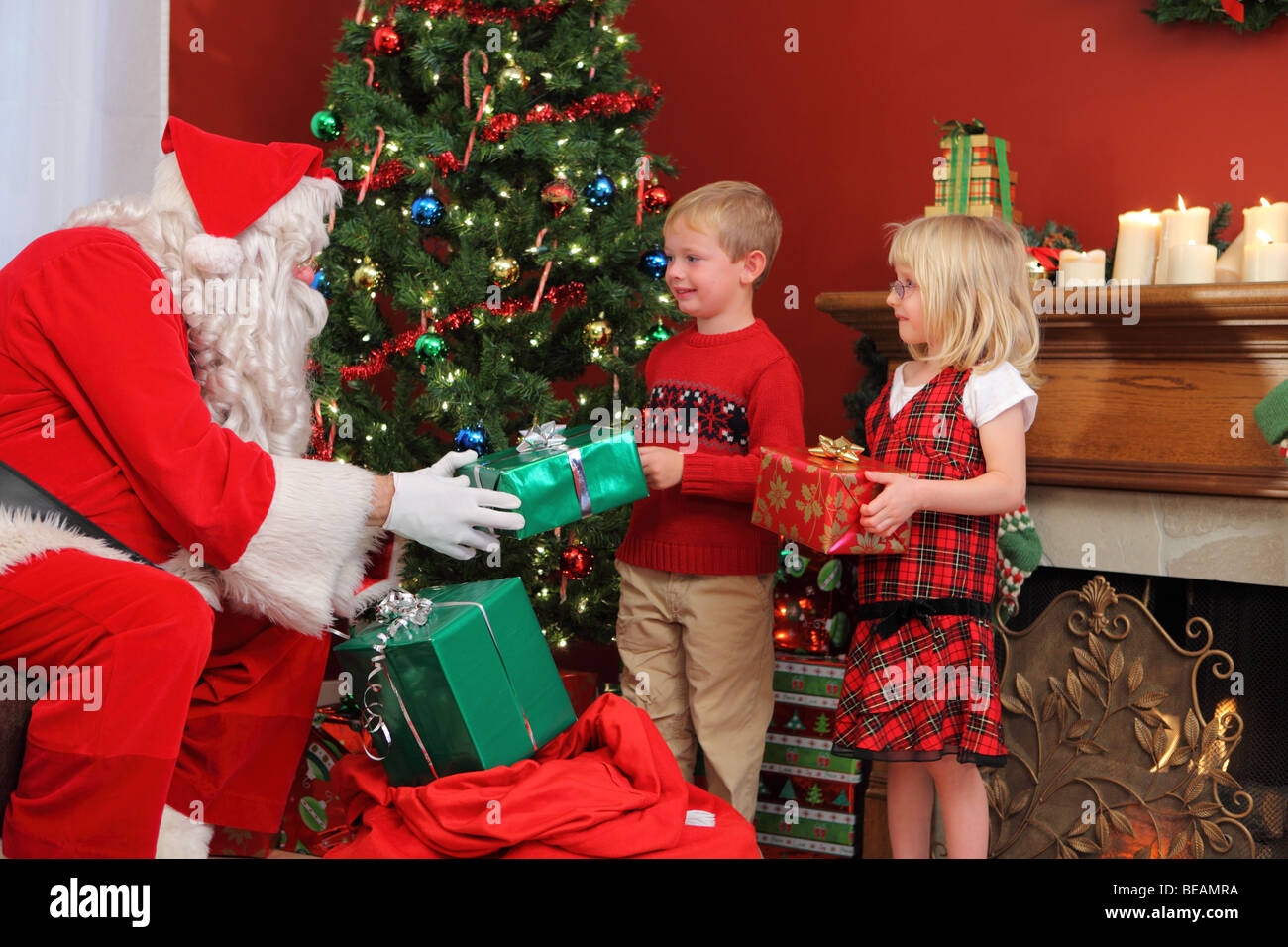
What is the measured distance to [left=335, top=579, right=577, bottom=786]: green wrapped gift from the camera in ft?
5.90

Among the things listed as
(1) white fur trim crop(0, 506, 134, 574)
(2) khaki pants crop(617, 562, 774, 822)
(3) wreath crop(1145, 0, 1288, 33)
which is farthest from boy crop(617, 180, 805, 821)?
(3) wreath crop(1145, 0, 1288, 33)

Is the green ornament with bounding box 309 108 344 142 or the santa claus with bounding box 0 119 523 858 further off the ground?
the green ornament with bounding box 309 108 344 142

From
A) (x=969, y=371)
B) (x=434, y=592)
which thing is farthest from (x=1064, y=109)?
(x=434, y=592)

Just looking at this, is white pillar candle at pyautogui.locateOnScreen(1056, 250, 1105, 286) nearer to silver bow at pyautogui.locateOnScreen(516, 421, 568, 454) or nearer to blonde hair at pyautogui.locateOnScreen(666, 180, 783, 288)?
blonde hair at pyautogui.locateOnScreen(666, 180, 783, 288)

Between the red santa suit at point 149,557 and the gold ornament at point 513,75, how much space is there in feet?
2.73

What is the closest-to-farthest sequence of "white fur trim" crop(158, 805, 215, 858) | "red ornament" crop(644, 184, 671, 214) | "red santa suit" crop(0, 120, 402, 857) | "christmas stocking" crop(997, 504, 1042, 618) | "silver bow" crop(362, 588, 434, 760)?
"red santa suit" crop(0, 120, 402, 857), "white fur trim" crop(158, 805, 215, 858), "silver bow" crop(362, 588, 434, 760), "christmas stocking" crop(997, 504, 1042, 618), "red ornament" crop(644, 184, 671, 214)

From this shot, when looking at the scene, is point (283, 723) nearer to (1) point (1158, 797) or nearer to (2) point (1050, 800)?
(2) point (1050, 800)

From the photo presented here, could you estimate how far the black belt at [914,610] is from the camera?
2117 mm

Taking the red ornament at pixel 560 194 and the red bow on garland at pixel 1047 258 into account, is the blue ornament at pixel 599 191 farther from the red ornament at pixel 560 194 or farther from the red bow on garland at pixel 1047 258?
the red bow on garland at pixel 1047 258

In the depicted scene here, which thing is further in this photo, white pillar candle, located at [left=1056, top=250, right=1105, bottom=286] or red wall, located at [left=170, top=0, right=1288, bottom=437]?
red wall, located at [left=170, top=0, right=1288, bottom=437]

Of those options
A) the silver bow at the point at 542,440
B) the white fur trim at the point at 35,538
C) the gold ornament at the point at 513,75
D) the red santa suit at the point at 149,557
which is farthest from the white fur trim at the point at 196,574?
the gold ornament at the point at 513,75

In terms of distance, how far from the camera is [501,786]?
5.73 feet

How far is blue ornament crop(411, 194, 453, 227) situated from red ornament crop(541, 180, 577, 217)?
262 millimetres
